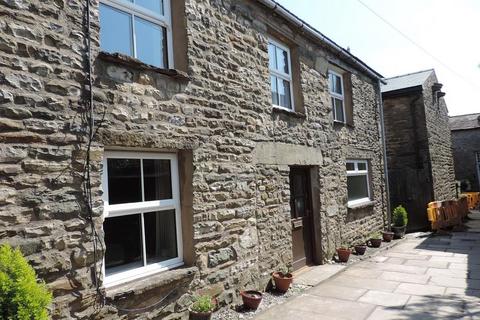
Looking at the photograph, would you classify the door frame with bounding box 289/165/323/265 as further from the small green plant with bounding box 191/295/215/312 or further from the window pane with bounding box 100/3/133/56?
the window pane with bounding box 100/3/133/56

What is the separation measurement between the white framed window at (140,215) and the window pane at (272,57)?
3.28 meters

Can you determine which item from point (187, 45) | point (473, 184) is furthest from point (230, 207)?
point (473, 184)

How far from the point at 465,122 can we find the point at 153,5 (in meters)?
25.6

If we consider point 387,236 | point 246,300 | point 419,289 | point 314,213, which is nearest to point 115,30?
point 246,300

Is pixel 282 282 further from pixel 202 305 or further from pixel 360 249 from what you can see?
pixel 360 249

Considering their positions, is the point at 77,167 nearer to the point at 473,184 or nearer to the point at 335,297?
the point at 335,297

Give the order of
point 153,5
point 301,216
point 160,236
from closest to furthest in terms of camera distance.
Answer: point 160,236
point 153,5
point 301,216

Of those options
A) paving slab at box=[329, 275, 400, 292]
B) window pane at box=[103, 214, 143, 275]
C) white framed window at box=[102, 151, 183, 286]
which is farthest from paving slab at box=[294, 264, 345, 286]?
window pane at box=[103, 214, 143, 275]

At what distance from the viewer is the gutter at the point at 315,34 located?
6.60 m

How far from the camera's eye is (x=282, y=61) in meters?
7.53

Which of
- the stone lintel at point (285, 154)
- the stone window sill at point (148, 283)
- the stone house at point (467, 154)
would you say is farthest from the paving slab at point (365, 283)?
the stone house at point (467, 154)

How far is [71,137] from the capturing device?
3498 mm

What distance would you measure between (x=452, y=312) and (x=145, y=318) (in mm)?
4085

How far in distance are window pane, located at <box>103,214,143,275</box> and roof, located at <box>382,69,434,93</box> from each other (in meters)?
13.2
